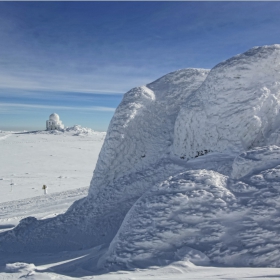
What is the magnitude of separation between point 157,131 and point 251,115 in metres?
3.56

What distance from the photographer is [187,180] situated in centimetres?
559

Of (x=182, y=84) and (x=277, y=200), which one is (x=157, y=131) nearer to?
(x=182, y=84)

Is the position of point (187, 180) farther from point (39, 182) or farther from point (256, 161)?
point (39, 182)

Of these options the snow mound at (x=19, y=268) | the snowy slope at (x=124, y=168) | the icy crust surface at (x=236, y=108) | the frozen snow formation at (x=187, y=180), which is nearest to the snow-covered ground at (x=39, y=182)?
the snowy slope at (x=124, y=168)

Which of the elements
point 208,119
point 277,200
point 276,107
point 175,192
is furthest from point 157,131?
point 277,200

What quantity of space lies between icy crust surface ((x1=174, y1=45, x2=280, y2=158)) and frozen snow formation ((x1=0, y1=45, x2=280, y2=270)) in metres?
0.03

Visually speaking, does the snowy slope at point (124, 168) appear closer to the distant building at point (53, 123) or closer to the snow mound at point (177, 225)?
the snow mound at point (177, 225)

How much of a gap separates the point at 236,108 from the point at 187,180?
3939mm

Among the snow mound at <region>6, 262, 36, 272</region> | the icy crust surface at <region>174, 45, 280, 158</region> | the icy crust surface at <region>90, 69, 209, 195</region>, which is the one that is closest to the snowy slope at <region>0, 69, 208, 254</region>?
the icy crust surface at <region>90, 69, 209, 195</region>

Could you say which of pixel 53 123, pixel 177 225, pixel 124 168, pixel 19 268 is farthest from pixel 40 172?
pixel 53 123

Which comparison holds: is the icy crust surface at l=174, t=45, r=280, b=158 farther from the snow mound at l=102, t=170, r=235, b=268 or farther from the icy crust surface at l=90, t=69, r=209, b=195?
the snow mound at l=102, t=170, r=235, b=268

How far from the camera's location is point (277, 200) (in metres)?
4.95

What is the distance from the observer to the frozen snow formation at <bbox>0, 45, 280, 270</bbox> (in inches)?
191

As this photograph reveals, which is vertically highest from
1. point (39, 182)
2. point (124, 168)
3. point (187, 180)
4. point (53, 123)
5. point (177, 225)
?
point (53, 123)
